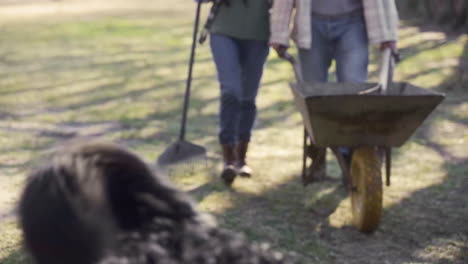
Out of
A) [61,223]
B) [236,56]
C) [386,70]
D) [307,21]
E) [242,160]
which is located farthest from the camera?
[242,160]

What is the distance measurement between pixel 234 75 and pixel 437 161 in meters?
1.90

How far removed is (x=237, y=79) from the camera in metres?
4.46

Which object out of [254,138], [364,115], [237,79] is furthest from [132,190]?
[254,138]

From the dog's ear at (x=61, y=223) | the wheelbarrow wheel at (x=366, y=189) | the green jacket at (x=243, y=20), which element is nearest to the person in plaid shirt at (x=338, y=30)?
the green jacket at (x=243, y=20)

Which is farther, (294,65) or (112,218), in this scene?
(294,65)

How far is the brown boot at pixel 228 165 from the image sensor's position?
185 inches

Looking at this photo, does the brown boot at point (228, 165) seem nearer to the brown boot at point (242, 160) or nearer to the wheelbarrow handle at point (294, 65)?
the brown boot at point (242, 160)

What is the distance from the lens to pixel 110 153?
74.6 inches

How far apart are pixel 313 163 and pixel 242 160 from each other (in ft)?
2.37

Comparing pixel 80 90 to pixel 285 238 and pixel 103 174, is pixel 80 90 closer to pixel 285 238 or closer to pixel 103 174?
pixel 285 238

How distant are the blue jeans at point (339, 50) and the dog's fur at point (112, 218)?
2.61m

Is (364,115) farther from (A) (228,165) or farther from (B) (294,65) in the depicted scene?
(A) (228,165)

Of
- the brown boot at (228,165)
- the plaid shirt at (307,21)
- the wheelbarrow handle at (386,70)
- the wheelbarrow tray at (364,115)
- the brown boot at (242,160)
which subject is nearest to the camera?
the wheelbarrow tray at (364,115)

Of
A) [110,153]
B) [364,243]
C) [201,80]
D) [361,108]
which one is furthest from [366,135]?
[201,80]
